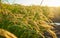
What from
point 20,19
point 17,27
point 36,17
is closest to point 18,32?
point 17,27

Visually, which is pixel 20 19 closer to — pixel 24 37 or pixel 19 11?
pixel 24 37

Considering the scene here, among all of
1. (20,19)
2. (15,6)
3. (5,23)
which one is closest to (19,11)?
(15,6)

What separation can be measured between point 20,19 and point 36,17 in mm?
668

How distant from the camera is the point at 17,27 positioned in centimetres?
311

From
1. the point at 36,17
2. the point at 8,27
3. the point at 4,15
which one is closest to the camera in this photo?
the point at 8,27

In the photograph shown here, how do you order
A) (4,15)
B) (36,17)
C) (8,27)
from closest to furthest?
(8,27) → (4,15) → (36,17)

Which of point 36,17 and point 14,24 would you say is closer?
point 14,24

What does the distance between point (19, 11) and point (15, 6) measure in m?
0.19

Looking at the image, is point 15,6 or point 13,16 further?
point 15,6

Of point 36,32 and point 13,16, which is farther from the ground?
point 13,16

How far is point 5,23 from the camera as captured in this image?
122 inches

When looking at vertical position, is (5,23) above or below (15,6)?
below

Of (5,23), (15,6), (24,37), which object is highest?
(15,6)

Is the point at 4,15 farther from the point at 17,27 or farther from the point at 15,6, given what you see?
the point at 15,6
